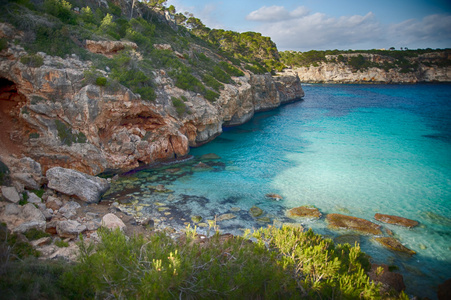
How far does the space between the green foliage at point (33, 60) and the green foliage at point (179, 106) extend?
30.2ft

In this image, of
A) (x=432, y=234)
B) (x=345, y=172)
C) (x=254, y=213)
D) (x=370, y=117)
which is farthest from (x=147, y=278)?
(x=370, y=117)

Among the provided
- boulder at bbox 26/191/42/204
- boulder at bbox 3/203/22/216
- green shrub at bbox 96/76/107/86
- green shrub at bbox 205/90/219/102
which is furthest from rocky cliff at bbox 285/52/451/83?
boulder at bbox 3/203/22/216

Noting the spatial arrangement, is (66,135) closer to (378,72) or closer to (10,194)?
(10,194)

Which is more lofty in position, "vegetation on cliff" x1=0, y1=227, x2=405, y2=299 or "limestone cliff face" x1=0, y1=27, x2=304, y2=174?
"limestone cliff face" x1=0, y1=27, x2=304, y2=174

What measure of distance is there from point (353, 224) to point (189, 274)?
10184mm

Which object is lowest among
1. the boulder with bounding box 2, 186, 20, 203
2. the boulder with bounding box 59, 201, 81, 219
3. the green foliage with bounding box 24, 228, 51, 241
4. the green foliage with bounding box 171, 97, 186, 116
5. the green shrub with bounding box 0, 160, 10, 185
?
the boulder with bounding box 59, 201, 81, 219

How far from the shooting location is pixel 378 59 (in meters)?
85.1

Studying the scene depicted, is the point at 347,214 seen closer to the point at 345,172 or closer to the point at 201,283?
the point at 345,172

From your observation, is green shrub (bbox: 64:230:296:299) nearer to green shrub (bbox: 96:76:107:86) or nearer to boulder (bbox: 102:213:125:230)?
boulder (bbox: 102:213:125:230)

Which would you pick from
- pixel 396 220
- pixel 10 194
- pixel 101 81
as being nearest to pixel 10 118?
pixel 101 81

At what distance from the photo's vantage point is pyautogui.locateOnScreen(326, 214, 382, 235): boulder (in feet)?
40.5

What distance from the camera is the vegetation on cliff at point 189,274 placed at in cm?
516

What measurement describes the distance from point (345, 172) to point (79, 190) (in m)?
17.5

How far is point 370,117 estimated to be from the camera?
127 feet
